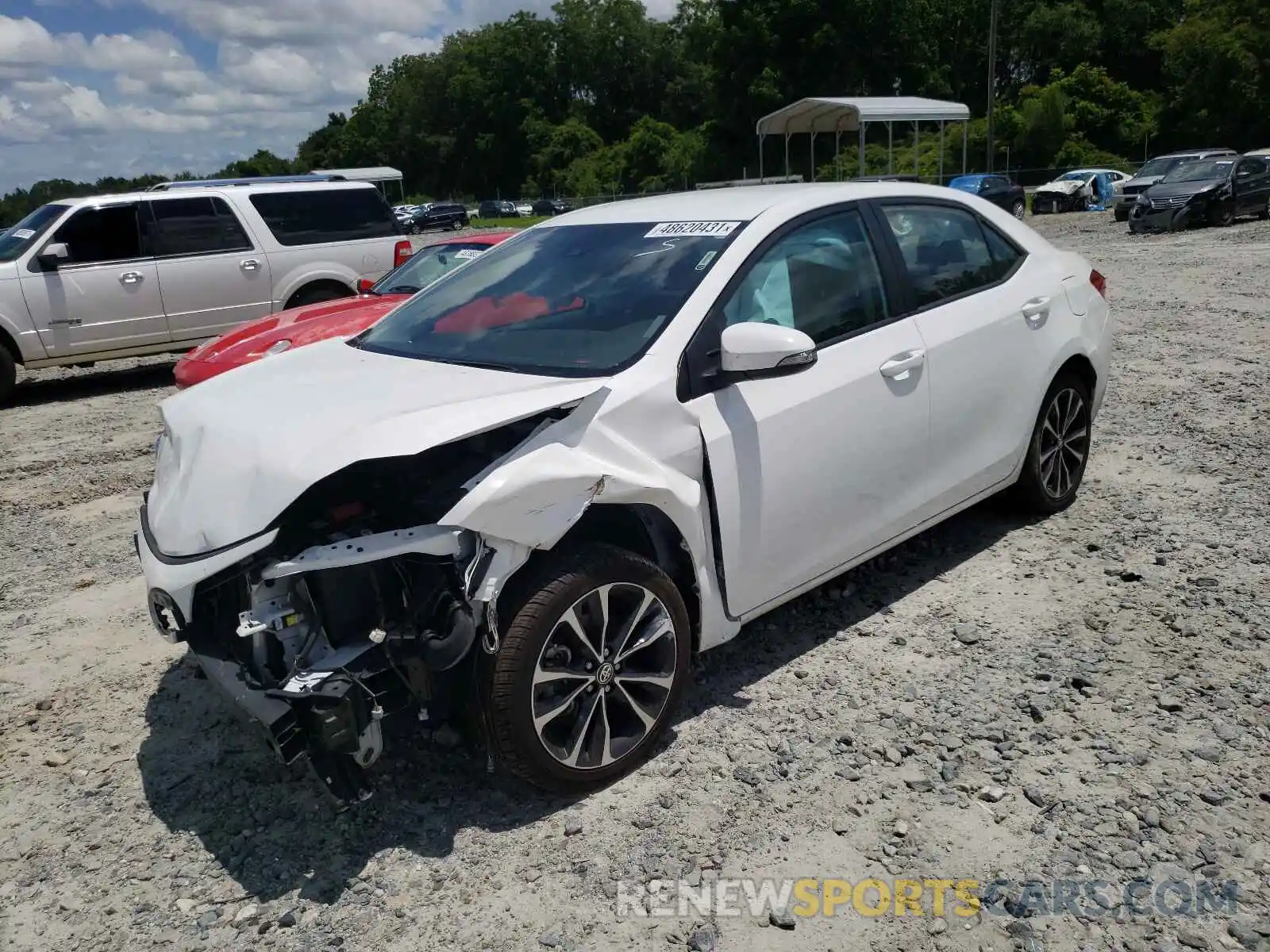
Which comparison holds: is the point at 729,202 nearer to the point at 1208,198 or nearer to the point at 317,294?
the point at 317,294

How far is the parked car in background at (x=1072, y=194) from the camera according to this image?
1387 inches

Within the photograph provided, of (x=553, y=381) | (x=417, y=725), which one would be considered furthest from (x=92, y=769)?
(x=553, y=381)

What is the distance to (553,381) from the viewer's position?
3.31 meters

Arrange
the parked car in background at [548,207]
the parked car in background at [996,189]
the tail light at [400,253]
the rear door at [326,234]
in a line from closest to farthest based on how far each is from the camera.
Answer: the rear door at [326,234]
the tail light at [400,253]
the parked car in background at [996,189]
the parked car in background at [548,207]

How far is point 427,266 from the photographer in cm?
916

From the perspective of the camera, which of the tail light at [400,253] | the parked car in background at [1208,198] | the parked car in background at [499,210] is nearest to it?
the tail light at [400,253]

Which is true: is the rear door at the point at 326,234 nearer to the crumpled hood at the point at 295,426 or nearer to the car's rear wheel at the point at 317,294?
the car's rear wheel at the point at 317,294

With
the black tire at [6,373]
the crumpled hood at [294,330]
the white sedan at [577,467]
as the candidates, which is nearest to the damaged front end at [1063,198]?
the crumpled hood at [294,330]

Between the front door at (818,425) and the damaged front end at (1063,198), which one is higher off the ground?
the front door at (818,425)

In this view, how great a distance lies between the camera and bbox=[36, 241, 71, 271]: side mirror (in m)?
10.2

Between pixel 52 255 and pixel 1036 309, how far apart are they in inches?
374

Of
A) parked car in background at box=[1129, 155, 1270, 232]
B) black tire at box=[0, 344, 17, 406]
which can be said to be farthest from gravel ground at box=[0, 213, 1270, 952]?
parked car in background at box=[1129, 155, 1270, 232]

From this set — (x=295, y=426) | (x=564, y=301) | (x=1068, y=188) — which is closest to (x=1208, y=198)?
(x=1068, y=188)

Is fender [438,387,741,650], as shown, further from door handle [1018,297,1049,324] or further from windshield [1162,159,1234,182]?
windshield [1162,159,1234,182]
